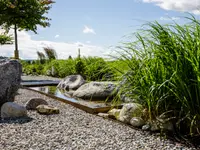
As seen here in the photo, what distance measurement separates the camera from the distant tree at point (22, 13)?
53.6 ft

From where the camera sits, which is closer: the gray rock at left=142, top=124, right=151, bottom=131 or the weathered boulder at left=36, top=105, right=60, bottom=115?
the gray rock at left=142, top=124, right=151, bottom=131

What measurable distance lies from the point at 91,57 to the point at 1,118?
23.6 feet

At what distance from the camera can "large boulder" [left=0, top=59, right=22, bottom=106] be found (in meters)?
4.75

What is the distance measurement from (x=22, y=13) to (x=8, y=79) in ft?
40.7

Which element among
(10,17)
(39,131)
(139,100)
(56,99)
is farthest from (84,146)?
(10,17)

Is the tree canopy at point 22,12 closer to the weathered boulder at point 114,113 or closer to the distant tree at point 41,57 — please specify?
the distant tree at point 41,57

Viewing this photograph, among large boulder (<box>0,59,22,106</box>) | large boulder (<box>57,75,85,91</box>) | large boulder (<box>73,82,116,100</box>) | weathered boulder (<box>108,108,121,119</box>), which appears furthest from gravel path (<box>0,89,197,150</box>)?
large boulder (<box>57,75,85,91</box>)

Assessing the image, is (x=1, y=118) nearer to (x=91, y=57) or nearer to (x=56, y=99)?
(x=56, y=99)

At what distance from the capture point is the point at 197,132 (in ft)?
10.9

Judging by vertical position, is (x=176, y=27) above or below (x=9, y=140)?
above

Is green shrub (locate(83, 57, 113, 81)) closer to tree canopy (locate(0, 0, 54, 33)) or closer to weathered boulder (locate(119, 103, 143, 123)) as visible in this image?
weathered boulder (locate(119, 103, 143, 123))

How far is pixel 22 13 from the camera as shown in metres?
16.4

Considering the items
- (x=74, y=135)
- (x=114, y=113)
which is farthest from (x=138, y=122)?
(x=74, y=135)

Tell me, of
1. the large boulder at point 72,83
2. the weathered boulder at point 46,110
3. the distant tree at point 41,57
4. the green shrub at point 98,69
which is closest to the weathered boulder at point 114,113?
the green shrub at point 98,69
